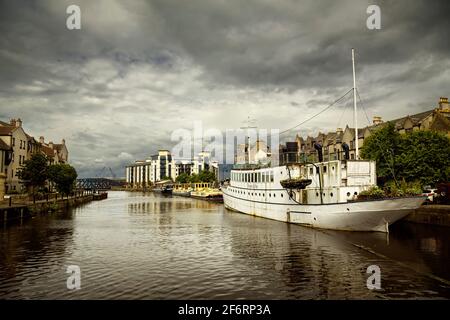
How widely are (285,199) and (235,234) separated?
397 inches

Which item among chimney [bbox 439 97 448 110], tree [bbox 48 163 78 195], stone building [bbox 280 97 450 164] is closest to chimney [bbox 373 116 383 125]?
→ stone building [bbox 280 97 450 164]

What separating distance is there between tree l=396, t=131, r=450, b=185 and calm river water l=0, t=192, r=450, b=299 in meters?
13.7

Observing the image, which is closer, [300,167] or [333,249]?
[333,249]

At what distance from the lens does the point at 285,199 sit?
4044 cm

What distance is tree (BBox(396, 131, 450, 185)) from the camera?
4488 centimetres

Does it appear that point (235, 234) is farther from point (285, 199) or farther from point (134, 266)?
point (134, 266)

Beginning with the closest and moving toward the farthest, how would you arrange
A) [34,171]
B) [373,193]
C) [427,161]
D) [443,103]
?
[373,193] < [427,161] < [34,171] < [443,103]

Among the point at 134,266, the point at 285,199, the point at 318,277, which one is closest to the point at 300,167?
the point at 285,199

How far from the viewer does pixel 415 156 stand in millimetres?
45875

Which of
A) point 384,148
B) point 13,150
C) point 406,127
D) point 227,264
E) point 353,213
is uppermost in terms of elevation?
point 406,127

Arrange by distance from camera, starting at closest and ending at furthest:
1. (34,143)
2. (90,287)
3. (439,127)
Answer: (90,287), (439,127), (34,143)

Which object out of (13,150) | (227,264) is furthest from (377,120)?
(13,150)

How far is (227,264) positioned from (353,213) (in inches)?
628

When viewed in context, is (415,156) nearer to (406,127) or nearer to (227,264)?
(406,127)
